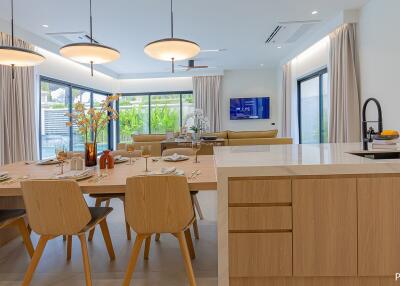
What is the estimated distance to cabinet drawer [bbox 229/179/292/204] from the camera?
66.1 inches

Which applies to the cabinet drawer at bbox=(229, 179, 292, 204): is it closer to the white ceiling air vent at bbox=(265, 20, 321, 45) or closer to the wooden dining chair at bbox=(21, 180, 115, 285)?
the wooden dining chair at bbox=(21, 180, 115, 285)

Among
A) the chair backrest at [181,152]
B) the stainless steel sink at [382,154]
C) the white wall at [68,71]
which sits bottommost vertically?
the chair backrest at [181,152]

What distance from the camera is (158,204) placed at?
1.77 metres

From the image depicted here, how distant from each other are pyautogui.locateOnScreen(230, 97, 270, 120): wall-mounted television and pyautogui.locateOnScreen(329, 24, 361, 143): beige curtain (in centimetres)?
442

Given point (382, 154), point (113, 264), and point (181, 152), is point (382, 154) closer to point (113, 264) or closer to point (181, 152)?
point (181, 152)

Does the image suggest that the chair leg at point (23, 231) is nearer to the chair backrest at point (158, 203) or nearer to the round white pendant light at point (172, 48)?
the chair backrest at point (158, 203)

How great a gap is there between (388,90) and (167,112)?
699cm

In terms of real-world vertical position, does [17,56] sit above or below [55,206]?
above

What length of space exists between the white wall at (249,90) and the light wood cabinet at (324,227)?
7.80 metres

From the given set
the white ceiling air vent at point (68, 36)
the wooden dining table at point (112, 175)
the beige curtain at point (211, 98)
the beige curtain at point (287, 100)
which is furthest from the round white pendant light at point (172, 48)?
the beige curtain at point (211, 98)

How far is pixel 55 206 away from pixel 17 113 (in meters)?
3.97

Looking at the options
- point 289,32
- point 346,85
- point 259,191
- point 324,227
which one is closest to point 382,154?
→ point 324,227

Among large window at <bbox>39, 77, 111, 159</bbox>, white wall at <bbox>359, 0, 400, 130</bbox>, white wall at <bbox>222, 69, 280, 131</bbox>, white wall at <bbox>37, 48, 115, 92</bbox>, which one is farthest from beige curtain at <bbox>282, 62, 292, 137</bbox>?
white wall at <bbox>37, 48, 115, 92</bbox>

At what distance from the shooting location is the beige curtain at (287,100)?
298 inches
